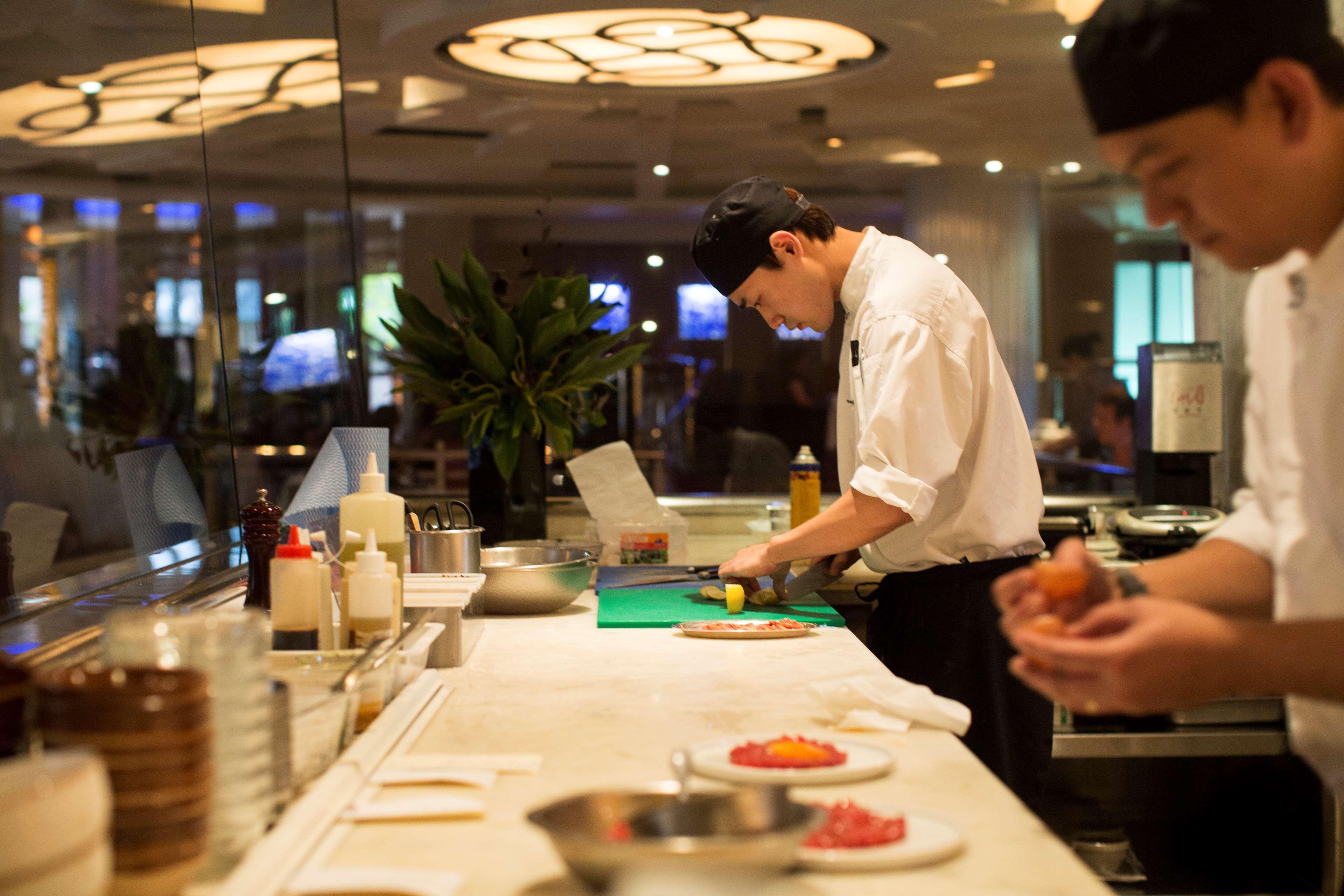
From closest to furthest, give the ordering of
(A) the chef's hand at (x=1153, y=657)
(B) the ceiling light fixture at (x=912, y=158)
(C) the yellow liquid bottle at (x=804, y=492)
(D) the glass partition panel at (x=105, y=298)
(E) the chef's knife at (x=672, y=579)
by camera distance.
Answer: (A) the chef's hand at (x=1153, y=657)
(D) the glass partition panel at (x=105, y=298)
(E) the chef's knife at (x=672, y=579)
(C) the yellow liquid bottle at (x=804, y=492)
(B) the ceiling light fixture at (x=912, y=158)

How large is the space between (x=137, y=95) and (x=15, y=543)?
0.93m

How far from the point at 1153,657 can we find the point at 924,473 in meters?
1.08

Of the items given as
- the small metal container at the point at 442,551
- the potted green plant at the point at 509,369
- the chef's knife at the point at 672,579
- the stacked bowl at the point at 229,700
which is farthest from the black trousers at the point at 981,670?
the stacked bowl at the point at 229,700

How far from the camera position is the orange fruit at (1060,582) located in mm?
1039

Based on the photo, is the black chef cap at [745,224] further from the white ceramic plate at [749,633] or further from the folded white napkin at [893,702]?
the folded white napkin at [893,702]

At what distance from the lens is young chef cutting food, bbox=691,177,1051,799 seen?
1998 millimetres

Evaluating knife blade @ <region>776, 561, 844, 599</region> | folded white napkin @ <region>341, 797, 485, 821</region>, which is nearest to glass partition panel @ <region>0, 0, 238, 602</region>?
folded white napkin @ <region>341, 797, 485, 821</region>

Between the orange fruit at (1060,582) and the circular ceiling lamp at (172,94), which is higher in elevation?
the circular ceiling lamp at (172,94)

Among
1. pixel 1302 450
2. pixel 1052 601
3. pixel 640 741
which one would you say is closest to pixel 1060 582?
pixel 1052 601

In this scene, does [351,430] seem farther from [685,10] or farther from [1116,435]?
[1116,435]

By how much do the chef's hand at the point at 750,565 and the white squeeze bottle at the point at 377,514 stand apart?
70 centimetres

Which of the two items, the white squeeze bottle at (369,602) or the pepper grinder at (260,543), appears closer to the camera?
the white squeeze bottle at (369,602)

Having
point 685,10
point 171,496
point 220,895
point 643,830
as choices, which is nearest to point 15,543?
point 171,496

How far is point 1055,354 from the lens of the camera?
8367mm
